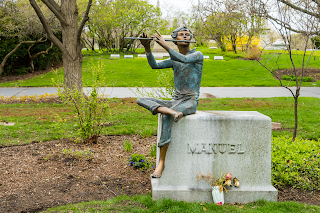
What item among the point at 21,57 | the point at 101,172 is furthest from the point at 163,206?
the point at 21,57

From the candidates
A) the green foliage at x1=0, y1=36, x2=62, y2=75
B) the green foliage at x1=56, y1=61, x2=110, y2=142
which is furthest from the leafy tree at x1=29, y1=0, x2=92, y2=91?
the green foliage at x1=0, y1=36, x2=62, y2=75

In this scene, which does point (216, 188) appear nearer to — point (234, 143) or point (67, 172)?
point (234, 143)

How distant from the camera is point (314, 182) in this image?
486 cm

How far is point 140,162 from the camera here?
5398 millimetres

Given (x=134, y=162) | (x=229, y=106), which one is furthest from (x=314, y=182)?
(x=229, y=106)

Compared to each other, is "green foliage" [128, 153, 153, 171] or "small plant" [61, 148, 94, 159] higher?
"small plant" [61, 148, 94, 159]

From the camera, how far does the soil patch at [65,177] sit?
434 cm

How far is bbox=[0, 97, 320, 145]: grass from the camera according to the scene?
7255 mm

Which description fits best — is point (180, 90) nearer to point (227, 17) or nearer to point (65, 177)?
point (65, 177)

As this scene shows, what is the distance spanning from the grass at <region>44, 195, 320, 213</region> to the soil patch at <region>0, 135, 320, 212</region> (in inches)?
10.1

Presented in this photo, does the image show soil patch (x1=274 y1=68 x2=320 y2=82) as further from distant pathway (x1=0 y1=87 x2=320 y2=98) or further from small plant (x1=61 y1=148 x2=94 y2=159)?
small plant (x1=61 y1=148 x2=94 y2=159)

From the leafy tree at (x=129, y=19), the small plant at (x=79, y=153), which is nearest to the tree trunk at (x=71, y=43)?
the small plant at (x=79, y=153)

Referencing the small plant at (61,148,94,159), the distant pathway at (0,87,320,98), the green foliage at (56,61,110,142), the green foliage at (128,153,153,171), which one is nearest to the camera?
the green foliage at (128,153,153,171)

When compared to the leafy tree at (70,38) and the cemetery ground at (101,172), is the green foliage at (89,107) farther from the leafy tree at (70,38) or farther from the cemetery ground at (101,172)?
the leafy tree at (70,38)
